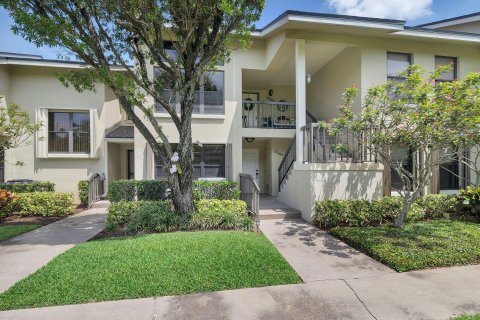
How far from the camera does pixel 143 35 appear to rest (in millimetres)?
5777

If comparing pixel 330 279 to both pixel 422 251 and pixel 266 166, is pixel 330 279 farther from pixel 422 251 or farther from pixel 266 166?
pixel 266 166

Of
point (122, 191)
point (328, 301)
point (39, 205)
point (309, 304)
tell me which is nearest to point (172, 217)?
point (122, 191)

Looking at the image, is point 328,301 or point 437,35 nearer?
point 328,301

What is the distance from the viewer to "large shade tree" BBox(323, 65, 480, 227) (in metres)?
5.50

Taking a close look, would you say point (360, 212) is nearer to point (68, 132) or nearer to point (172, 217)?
point (172, 217)

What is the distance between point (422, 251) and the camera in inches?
194

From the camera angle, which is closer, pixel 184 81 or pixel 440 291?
pixel 440 291

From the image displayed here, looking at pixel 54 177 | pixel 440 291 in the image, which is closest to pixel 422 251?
pixel 440 291

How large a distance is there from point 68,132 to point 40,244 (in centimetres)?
720

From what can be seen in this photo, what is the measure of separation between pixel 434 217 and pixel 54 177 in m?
14.9

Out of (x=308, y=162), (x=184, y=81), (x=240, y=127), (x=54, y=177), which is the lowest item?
(x=54, y=177)

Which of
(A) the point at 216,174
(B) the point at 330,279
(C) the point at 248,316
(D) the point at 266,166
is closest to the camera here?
(C) the point at 248,316

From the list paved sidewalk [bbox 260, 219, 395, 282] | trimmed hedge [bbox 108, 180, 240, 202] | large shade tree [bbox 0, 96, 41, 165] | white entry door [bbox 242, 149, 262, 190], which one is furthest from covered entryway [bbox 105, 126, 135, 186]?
paved sidewalk [bbox 260, 219, 395, 282]

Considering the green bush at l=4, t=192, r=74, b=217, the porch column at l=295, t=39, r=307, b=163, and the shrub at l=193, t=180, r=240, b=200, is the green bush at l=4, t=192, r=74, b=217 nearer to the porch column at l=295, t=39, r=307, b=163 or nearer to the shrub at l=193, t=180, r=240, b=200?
the shrub at l=193, t=180, r=240, b=200
